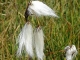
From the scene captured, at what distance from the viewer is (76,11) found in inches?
99.1

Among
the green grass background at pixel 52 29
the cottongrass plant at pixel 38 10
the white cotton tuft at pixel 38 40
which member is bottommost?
the green grass background at pixel 52 29

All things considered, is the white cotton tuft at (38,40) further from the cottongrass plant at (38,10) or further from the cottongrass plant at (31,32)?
the cottongrass plant at (38,10)

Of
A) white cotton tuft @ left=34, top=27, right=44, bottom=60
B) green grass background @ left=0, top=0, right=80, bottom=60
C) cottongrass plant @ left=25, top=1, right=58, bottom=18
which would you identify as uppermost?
cottongrass plant @ left=25, top=1, right=58, bottom=18

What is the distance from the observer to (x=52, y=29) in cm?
224

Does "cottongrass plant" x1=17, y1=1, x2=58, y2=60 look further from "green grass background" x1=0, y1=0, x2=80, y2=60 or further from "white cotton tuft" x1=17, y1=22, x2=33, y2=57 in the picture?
"green grass background" x1=0, y1=0, x2=80, y2=60

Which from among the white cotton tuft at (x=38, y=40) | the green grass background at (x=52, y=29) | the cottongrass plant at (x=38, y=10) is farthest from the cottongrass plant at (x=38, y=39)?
the green grass background at (x=52, y=29)

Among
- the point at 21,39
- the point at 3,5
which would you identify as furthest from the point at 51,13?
the point at 3,5

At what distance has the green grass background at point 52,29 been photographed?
2.07 metres

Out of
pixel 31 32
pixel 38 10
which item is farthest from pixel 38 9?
pixel 31 32

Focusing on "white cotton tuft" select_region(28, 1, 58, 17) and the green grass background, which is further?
the green grass background

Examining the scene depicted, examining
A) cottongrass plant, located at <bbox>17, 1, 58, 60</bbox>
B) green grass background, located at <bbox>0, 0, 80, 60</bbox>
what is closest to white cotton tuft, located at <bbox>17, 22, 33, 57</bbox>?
cottongrass plant, located at <bbox>17, 1, 58, 60</bbox>

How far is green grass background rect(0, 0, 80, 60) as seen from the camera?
207 centimetres

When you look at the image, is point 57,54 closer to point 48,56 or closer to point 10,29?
point 48,56

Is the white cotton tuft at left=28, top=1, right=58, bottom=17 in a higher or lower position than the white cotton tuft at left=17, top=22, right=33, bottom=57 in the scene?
higher
